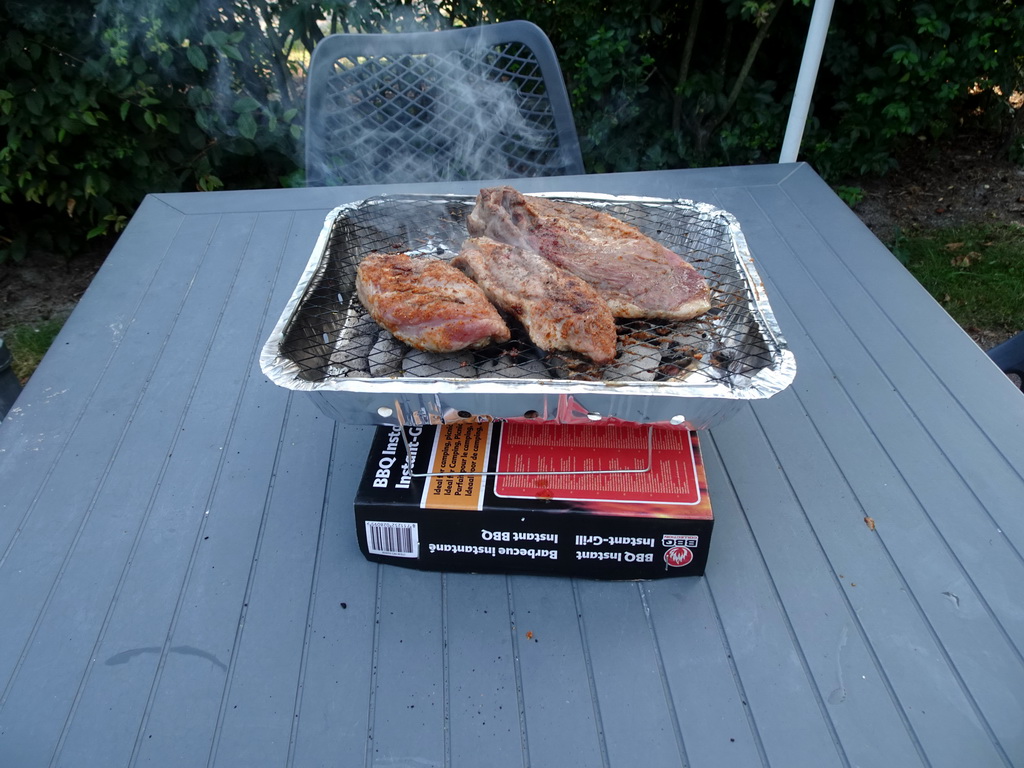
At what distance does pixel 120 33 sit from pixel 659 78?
3.05 m

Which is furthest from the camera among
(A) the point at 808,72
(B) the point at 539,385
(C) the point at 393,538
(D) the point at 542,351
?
(A) the point at 808,72

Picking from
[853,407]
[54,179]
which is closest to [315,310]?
[853,407]

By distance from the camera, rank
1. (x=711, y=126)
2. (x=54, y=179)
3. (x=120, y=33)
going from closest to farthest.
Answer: (x=120, y=33), (x=54, y=179), (x=711, y=126)

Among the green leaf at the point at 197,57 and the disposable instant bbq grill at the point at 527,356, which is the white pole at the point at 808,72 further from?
the green leaf at the point at 197,57

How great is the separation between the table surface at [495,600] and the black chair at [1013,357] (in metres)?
0.57

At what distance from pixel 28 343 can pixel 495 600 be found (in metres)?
3.35

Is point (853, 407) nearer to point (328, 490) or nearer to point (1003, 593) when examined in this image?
point (1003, 593)

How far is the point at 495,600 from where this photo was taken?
4.45 feet

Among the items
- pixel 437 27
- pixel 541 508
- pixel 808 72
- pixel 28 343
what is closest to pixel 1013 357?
pixel 808 72

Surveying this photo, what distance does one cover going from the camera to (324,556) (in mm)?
1436

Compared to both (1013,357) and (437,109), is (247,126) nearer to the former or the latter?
(437,109)

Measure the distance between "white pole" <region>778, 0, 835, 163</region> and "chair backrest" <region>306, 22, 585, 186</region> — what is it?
92 centimetres

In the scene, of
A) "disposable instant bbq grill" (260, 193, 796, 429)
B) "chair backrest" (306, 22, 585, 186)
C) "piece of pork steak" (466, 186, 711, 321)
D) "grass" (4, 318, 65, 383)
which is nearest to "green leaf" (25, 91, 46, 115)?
"grass" (4, 318, 65, 383)

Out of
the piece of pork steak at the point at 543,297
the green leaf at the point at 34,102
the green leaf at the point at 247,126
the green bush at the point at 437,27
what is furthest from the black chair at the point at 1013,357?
the green leaf at the point at 34,102
